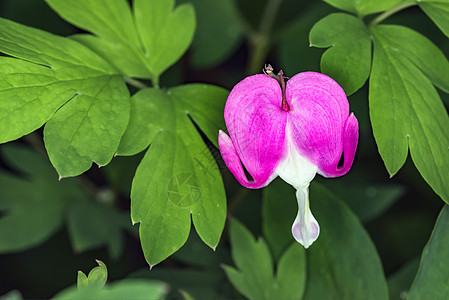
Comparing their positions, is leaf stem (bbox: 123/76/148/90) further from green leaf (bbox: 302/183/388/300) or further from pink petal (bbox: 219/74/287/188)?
green leaf (bbox: 302/183/388/300)

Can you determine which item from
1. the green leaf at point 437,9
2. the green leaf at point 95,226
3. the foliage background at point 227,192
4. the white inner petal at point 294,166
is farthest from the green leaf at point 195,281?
the green leaf at point 437,9

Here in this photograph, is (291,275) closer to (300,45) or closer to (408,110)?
(408,110)

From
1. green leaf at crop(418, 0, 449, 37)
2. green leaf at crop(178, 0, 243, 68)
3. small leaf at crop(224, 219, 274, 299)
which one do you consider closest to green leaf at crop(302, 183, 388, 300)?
small leaf at crop(224, 219, 274, 299)

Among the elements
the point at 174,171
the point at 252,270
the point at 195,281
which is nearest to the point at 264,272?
the point at 252,270

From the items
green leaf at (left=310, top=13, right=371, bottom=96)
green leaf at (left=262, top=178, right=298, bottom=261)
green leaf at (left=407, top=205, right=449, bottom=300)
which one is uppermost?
green leaf at (left=310, top=13, right=371, bottom=96)

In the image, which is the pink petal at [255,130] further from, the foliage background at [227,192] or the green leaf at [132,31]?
the foliage background at [227,192]

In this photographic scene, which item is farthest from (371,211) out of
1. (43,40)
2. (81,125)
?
(43,40)
